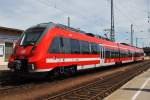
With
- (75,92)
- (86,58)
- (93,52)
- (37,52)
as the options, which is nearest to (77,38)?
(86,58)

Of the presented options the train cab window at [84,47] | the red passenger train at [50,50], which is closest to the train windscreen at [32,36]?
the red passenger train at [50,50]

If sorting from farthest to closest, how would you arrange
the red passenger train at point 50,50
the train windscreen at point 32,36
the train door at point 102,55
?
the train door at point 102,55, the train windscreen at point 32,36, the red passenger train at point 50,50

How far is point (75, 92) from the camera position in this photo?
1357cm

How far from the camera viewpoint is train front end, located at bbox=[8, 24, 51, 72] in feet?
50.8

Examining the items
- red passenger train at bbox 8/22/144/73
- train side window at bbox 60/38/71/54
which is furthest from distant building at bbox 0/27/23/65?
train side window at bbox 60/38/71/54

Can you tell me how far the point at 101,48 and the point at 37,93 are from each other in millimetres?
14477

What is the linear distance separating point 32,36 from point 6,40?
56.2 feet

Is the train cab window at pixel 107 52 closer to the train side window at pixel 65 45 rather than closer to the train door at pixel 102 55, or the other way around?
the train door at pixel 102 55

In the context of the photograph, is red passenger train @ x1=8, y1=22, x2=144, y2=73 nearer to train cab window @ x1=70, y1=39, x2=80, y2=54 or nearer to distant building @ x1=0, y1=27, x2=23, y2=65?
train cab window @ x1=70, y1=39, x2=80, y2=54

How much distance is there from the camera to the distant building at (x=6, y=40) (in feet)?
107

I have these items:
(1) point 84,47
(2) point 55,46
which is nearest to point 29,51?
(2) point 55,46

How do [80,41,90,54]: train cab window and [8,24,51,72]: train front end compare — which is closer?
[8,24,51,72]: train front end

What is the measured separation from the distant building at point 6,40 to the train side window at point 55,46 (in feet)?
53.7

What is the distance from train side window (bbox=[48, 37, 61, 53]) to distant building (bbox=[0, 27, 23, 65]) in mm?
16359
